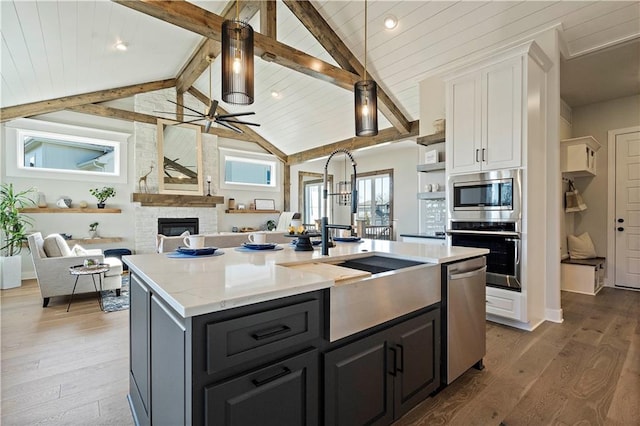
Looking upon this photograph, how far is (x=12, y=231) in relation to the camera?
4.63m

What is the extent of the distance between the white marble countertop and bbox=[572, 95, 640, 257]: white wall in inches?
174

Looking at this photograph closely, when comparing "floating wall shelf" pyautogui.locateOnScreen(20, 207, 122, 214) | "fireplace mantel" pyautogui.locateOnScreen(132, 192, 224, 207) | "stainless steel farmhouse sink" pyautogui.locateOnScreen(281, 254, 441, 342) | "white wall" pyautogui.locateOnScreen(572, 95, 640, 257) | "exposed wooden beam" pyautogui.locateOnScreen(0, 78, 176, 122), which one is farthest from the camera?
"fireplace mantel" pyautogui.locateOnScreen(132, 192, 224, 207)

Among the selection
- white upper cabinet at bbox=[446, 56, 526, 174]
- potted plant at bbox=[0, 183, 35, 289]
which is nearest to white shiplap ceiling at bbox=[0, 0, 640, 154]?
white upper cabinet at bbox=[446, 56, 526, 174]

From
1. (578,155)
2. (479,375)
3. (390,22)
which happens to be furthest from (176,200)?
(578,155)

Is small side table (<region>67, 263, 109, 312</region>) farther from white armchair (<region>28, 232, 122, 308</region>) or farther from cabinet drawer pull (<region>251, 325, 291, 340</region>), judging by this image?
cabinet drawer pull (<region>251, 325, 291, 340</region>)

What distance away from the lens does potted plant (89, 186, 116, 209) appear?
572cm

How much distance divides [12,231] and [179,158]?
3.01m

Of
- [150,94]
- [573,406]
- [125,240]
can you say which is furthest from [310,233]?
[150,94]

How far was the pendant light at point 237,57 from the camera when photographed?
2.44 m

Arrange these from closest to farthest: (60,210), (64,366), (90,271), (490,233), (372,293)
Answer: (372,293), (64,366), (490,233), (90,271), (60,210)

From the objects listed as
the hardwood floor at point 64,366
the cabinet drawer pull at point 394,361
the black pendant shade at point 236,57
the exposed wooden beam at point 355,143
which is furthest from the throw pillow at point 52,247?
the exposed wooden beam at point 355,143

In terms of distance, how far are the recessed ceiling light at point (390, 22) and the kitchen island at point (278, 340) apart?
3251mm

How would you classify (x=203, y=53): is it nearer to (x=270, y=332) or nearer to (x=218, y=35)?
(x=218, y=35)

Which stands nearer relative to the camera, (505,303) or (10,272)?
(505,303)
